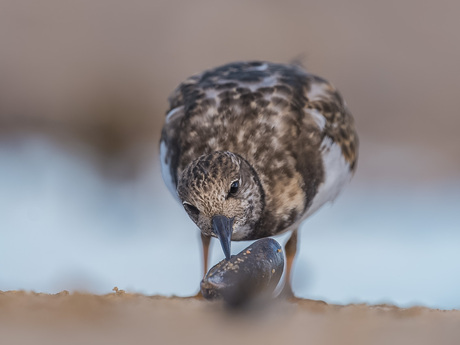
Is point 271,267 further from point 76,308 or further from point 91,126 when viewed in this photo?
point 91,126

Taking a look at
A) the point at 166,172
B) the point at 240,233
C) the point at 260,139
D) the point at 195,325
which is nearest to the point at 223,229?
the point at 240,233

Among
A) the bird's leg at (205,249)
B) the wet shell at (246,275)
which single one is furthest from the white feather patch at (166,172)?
the wet shell at (246,275)

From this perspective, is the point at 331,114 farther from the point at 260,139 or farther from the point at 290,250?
the point at 290,250

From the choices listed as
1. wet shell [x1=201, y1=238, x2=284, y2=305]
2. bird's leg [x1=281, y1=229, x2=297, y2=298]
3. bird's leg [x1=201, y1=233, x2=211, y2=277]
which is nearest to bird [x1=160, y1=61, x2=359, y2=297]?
bird's leg [x1=281, y1=229, x2=297, y2=298]

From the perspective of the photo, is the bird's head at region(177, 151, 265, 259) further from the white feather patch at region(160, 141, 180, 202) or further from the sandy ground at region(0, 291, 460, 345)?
the sandy ground at region(0, 291, 460, 345)

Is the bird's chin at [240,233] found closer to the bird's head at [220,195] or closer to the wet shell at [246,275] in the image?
the bird's head at [220,195]

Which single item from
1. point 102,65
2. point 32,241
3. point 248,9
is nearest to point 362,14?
point 248,9

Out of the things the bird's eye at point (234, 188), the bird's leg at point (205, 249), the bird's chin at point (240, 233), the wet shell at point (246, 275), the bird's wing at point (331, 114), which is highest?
the bird's wing at point (331, 114)
